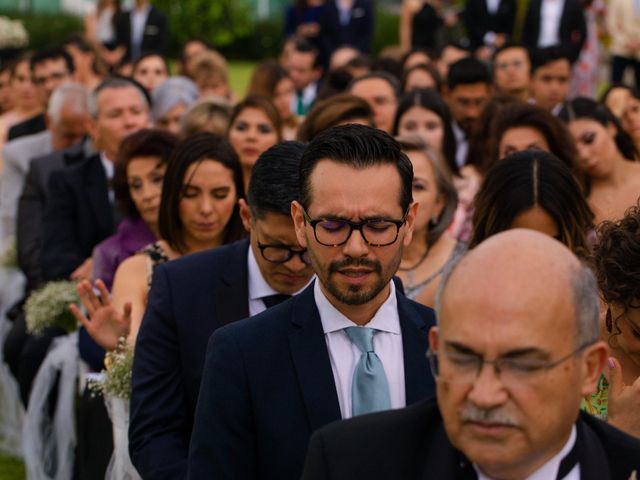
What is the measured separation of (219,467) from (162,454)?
1.06 m

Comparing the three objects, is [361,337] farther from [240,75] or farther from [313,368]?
[240,75]

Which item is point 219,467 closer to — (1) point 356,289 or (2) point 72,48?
(1) point 356,289

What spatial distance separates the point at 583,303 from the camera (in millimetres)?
2643

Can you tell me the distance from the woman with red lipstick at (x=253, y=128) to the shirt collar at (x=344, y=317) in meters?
4.66

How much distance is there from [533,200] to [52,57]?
8263 millimetres

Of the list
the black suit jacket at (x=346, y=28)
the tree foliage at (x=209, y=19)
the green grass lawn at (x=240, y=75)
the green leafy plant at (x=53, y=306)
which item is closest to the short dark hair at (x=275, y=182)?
the green leafy plant at (x=53, y=306)

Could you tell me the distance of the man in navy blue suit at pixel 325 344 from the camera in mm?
3521

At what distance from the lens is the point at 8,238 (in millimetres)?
9719

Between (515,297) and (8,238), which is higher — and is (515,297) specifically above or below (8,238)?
above

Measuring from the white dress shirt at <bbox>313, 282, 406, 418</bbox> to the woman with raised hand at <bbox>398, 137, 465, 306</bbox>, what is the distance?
233 cm

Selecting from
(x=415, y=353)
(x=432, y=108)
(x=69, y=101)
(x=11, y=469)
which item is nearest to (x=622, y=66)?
(x=432, y=108)

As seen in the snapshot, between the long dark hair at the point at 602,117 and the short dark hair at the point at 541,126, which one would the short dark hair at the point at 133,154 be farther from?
the long dark hair at the point at 602,117

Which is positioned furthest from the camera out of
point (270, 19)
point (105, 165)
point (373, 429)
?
point (270, 19)

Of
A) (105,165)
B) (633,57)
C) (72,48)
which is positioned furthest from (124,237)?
(633,57)
